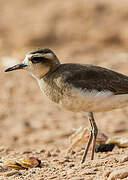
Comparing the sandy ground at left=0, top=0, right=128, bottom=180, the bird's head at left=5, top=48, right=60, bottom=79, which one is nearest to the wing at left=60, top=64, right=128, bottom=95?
the bird's head at left=5, top=48, right=60, bottom=79

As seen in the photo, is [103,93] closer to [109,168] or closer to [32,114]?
[109,168]

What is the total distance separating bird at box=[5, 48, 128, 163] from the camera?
535 centimetres

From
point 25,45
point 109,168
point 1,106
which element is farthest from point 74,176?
point 25,45

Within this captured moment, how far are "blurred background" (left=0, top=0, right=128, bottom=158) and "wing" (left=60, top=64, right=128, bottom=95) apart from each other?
246 centimetres

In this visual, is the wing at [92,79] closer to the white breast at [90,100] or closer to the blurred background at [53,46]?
the white breast at [90,100]

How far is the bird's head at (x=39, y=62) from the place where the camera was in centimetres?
561

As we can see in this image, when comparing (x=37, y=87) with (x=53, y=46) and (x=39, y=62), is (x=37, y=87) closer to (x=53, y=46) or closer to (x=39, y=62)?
(x=53, y=46)

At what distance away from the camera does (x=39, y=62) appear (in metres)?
5.63

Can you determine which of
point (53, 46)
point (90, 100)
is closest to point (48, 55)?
point (90, 100)

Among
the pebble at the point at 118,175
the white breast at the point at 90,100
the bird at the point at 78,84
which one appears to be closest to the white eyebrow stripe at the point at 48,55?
the bird at the point at 78,84

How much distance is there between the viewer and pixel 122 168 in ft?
14.6

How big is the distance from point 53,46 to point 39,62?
865 cm

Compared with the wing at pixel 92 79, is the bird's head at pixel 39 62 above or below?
above

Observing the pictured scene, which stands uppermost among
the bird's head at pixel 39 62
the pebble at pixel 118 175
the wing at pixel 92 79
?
the bird's head at pixel 39 62
